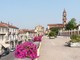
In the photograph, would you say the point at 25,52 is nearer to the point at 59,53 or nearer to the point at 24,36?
the point at 59,53

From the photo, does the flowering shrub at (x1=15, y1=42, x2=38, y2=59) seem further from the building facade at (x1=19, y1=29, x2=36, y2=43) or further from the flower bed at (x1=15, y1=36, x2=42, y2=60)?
the building facade at (x1=19, y1=29, x2=36, y2=43)

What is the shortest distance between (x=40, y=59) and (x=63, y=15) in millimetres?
159468

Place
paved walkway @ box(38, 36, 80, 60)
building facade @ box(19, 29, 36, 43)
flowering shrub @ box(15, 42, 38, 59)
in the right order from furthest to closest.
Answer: building facade @ box(19, 29, 36, 43) < paved walkway @ box(38, 36, 80, 60) < flowering shrub @ box(15, 42, 38, 59)

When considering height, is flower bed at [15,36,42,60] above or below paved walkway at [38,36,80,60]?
above

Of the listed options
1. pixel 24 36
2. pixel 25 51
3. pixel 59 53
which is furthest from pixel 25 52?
pixel 24 36

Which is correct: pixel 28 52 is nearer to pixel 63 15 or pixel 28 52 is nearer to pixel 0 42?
pixel 0 42

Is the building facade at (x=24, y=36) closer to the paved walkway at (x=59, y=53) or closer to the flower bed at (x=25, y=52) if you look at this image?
the paved walkway at (x=59, y=53)

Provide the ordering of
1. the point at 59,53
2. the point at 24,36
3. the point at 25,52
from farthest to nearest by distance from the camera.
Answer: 1. the point at 24,36
2. the point at 59,53
3. the point at 25,52

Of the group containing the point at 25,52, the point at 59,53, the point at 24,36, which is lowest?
the point at 59,53

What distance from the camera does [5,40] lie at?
3049 inches

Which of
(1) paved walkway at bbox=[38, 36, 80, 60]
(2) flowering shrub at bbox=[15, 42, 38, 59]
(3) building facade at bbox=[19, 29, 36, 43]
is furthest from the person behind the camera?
(3) building facade at bbox=[19, 29, 36, 43]

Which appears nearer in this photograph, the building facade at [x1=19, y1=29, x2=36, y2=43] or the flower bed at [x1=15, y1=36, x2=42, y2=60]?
the flower bed at [x1=15, y1=36, x2=42, y2=60]

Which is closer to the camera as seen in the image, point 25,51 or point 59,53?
point 25,51

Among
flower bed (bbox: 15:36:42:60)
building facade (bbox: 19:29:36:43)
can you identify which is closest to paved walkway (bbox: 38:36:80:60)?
flower bed (bbox: 15:36:42:60)
